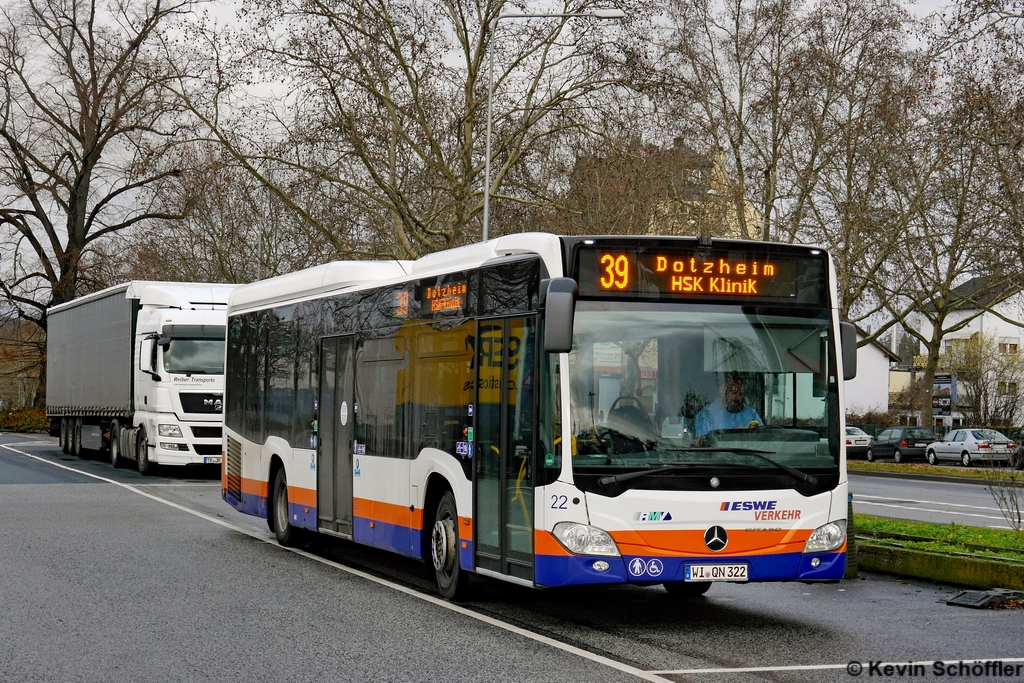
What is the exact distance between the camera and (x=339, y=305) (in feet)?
45.9

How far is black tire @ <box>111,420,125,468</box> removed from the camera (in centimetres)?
3117

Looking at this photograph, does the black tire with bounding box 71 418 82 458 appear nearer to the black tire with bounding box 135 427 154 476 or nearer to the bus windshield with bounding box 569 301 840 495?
the black tire with bounding box 135 427 154 476

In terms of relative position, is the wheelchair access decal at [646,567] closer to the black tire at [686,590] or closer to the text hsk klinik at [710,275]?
the text hsk klinik at [710,275]

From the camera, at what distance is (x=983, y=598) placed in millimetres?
11117

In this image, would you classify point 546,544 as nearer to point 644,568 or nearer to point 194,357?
point 644,568

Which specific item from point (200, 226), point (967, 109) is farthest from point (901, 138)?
point (200, 226)

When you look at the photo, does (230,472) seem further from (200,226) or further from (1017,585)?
(200,226)

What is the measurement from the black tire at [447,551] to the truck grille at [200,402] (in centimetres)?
1699

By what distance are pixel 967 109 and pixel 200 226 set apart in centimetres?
3476

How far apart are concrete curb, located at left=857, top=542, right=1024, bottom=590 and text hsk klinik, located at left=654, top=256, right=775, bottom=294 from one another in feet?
12.6

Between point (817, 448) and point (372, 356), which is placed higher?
point (372, 356)

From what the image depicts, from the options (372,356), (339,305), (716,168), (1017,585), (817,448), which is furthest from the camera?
(716,168)

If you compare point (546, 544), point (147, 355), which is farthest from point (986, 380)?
point (546, 544)

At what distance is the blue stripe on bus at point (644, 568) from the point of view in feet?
30.8
